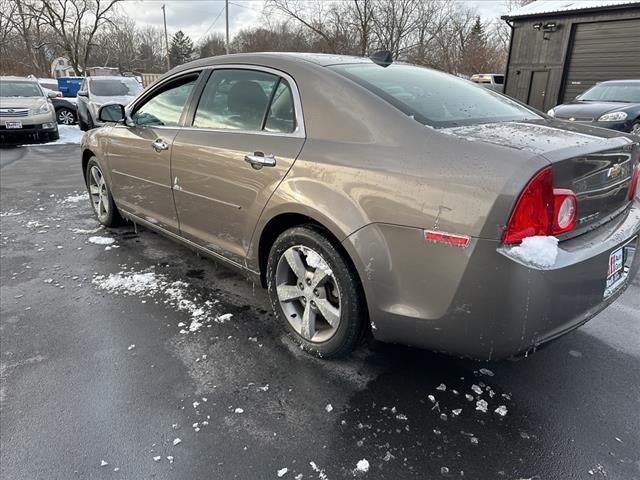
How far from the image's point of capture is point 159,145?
11.2 ft

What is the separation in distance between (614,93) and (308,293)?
34.4 feet

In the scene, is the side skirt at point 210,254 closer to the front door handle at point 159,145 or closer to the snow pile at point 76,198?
the front door handle at point 159,145

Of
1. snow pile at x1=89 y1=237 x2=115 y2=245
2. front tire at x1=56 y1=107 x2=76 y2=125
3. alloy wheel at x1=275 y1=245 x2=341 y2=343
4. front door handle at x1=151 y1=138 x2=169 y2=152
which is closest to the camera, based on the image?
alloy wheel at x1=275 y1=245 x2=341 y2=343

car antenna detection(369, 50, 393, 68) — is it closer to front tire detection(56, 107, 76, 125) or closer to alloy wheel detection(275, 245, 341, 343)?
alloy wheel detection(275, 245, 341, 343)

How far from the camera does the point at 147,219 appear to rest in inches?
153

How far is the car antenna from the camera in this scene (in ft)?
9.70

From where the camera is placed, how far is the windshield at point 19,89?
11.8 meters

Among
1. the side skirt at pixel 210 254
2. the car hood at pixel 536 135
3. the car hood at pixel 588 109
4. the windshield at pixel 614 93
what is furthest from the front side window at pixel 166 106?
the windshield at pixel 614 93

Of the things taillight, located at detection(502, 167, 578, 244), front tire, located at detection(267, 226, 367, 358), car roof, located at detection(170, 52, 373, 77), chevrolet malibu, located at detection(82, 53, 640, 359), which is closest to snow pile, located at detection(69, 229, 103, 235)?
chevrolet malibu, located at detection(82, 53, 640, 359)

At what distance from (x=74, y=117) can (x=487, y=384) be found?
17033 millimetres

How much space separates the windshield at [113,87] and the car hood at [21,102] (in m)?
1.60

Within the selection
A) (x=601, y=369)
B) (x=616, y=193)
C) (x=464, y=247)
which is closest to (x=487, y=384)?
(x=601, y=369)

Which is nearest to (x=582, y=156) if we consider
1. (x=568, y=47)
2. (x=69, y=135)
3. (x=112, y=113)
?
(x=112, y=113)

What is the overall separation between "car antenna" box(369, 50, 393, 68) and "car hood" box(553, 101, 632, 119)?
7.60m
